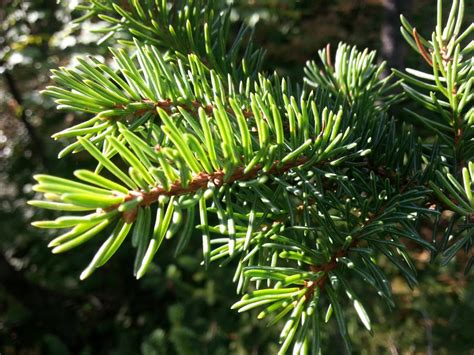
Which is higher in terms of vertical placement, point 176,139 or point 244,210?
point 176,139

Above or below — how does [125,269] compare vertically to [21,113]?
below

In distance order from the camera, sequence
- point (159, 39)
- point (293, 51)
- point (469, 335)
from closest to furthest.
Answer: point (159, 39) < point (469, 335) < point (293, 51)

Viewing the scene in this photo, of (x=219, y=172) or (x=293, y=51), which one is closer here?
(x=219, y=172)

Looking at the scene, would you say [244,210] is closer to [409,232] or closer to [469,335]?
[409,232]

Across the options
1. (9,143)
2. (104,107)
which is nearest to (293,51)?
(9,143)

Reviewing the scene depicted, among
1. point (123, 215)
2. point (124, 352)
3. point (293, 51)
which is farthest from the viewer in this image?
point (293, 51)

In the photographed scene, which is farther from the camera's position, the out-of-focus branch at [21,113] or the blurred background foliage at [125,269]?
the out-of-focus branch at [21,113]

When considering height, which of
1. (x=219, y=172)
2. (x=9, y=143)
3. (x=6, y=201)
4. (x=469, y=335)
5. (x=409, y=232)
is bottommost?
(x=469, y=335)

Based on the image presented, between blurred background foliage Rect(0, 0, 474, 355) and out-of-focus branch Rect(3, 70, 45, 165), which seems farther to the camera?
out-of-focus branch Rect(3, 70, 45, 165)
